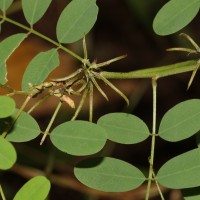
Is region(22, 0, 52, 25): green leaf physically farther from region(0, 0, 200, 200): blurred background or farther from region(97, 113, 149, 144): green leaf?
region(0, 0, 200, 200): blurred background

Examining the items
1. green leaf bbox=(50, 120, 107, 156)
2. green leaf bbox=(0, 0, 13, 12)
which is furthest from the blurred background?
green leaf bbox=(50, 120, 107, 156)

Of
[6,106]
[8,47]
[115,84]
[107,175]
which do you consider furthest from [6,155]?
[115,84]

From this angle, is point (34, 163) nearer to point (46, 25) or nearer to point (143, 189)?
point (143, 189)

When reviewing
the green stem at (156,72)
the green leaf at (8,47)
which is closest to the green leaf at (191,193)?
the green stem at (156,72)

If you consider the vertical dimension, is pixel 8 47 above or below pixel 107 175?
above

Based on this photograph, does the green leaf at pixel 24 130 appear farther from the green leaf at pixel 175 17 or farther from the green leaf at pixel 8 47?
the green leaf at pixel 175 17

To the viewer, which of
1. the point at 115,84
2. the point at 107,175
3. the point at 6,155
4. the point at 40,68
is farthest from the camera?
the point at 115,84

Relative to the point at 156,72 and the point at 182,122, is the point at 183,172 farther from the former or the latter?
the point at 156,72
